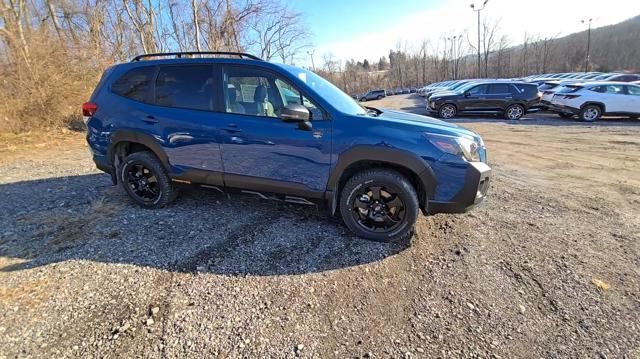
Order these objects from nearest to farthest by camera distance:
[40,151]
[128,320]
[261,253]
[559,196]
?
[128,320] → [261,253] → [559,196] → [40,151]

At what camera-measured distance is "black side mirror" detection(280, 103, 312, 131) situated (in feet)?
10.2

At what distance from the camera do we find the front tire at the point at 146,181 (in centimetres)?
403

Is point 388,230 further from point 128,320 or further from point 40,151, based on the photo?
point 40,151

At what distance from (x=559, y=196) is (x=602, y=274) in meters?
2.26

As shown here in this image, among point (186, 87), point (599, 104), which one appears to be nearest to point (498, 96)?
point (599, 104)

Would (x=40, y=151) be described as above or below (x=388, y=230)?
above

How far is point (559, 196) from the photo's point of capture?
481 cm

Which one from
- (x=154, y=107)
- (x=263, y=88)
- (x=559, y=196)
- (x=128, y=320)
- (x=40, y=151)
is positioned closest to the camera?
(x=128, y=320)

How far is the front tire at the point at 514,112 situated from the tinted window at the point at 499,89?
0.80 meters

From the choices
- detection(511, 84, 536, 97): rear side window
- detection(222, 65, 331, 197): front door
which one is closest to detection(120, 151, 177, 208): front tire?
detection(222, 65, 331, 197): front door

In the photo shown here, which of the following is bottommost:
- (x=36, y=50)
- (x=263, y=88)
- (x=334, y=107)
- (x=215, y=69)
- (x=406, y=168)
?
(x=406, y=168)

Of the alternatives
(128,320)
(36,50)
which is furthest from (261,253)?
(36,50)

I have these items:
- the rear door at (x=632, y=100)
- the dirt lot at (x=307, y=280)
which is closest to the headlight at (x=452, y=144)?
the dirt lot at (x=307, y=280)

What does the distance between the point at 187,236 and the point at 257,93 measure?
5.78 ft
